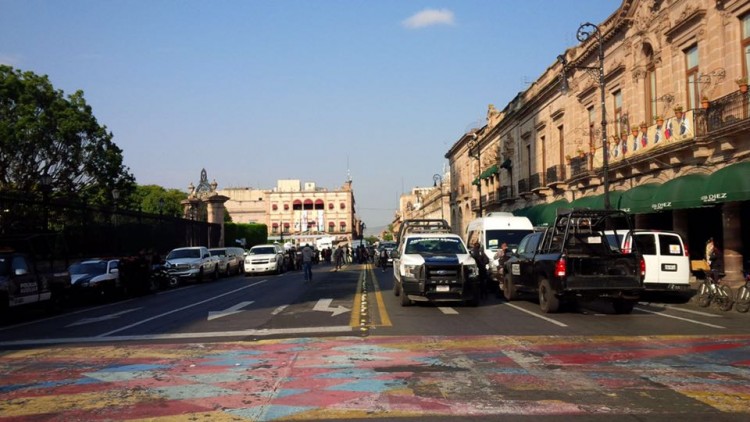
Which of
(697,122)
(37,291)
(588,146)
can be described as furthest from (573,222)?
(588,146)

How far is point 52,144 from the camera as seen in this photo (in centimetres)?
4269

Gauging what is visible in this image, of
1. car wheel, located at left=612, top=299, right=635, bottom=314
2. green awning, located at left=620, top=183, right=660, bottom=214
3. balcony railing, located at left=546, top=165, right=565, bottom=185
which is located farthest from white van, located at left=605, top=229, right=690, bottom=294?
balcony railing, located at left=546, top=165, right=565, bottom=185

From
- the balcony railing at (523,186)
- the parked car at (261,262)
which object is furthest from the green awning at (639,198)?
the parked car at (261,262)

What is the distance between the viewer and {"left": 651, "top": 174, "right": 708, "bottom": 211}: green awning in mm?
21644

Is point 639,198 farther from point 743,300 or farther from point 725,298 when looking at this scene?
point 743,300

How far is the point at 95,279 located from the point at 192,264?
11.6 metres

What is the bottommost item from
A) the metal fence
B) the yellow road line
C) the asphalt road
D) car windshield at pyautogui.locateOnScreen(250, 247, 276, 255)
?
the asphalt road

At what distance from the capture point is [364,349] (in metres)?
Result: 10.2

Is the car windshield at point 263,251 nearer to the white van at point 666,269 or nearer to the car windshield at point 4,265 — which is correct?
the car windshield at point 4,265

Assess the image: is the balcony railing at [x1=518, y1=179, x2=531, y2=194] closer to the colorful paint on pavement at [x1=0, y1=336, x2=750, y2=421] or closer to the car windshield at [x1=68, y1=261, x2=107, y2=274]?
the car windshield at [x1=68, y1=261, x2=107, y2=274]

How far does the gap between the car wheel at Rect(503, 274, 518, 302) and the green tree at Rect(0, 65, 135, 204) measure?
95.4 ft

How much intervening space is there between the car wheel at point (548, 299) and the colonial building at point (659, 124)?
7478 mm

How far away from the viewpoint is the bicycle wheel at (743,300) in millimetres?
15352

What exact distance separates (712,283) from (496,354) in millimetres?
9456
